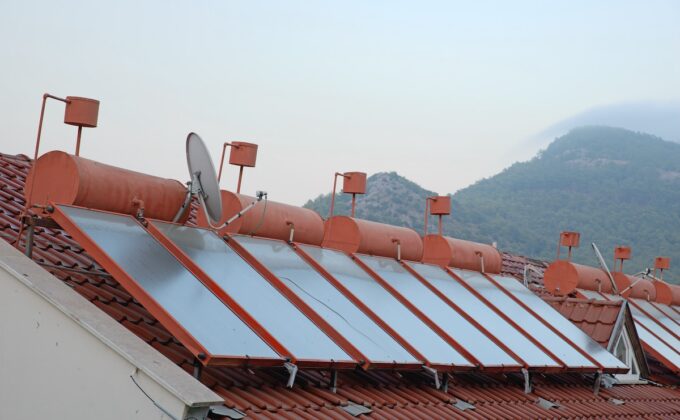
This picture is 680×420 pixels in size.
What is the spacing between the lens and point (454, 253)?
44.8ft

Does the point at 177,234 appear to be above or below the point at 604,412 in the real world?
above

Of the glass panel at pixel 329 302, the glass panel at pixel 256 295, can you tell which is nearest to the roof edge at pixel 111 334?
the glass panel at pixel 256 295

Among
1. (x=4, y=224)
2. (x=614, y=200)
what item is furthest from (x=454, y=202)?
(x=4, y=224)

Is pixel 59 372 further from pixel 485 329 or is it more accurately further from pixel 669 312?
pixel 669 312

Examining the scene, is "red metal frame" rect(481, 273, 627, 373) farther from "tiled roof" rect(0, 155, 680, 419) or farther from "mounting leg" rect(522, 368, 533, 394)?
"mounting leg" rect(522, 368, 533, 394)

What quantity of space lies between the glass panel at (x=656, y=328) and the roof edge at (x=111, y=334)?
1320 cm

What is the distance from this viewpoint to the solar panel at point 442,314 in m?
10.4

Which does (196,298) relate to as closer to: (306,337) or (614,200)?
(306,337)

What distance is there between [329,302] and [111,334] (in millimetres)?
2911

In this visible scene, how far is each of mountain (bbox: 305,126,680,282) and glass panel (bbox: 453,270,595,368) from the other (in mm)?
26499

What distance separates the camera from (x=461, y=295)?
1219 cm

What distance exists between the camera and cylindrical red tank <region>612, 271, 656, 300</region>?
21156mm

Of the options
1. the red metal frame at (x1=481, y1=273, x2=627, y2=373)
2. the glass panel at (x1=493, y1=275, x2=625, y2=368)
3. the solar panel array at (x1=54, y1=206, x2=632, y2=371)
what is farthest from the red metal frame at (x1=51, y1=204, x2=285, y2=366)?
the glass panel at (x1=493, y1=275, x2=625, y2=368)

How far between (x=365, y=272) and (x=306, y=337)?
3.04m
